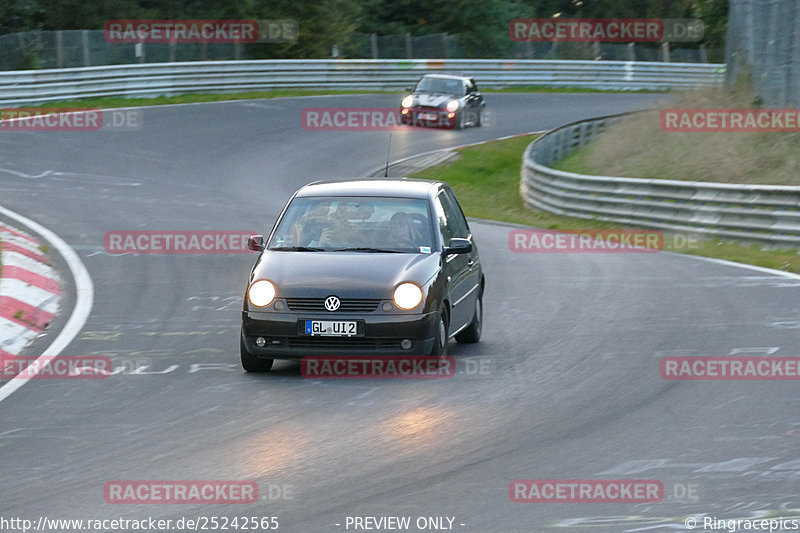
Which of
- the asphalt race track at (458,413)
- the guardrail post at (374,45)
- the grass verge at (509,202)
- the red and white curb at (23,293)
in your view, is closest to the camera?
the asphalt race track at (458,413)

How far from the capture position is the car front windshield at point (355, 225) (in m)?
10.9

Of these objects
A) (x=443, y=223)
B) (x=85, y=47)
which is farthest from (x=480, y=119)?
(x=443, y=223)

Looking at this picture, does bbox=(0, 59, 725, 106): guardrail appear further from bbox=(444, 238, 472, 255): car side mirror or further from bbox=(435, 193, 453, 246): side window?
bbox=(444, 238, 472, 255): car side mirror

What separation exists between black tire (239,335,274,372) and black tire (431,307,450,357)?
1.29 metres

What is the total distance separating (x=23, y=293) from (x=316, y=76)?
31634mm

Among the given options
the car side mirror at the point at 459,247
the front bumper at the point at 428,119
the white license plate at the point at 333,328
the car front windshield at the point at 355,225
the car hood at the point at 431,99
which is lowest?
the front bumper at the point at 428,119

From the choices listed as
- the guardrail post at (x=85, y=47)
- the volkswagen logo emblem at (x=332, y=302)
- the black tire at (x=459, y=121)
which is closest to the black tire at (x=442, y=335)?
the volkswagen logo emblem at (x=332, y=302)

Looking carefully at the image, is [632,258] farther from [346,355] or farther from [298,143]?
[298,143]

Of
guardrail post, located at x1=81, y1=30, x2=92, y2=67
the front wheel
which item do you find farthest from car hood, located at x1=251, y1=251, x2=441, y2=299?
guardrail post, located at x1=81, y1=30, x2=92, y2=67

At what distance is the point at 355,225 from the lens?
11023 mm

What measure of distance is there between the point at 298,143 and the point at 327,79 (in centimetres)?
1169

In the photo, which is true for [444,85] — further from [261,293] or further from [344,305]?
[344,305]

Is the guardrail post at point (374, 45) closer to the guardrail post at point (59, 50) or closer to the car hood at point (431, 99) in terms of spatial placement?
the car hood at point (431, 99)

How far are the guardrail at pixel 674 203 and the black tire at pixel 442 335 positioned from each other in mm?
10599
